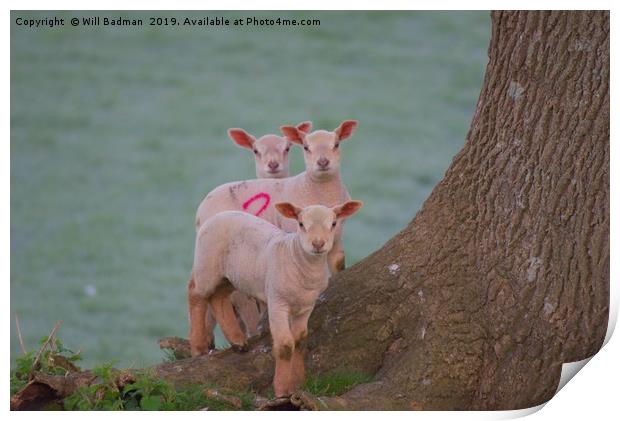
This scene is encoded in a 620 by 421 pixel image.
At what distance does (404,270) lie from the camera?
6.32 meters

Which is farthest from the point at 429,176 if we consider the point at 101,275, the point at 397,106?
the point at 101,275

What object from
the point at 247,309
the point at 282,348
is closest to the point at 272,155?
the point at 247,309

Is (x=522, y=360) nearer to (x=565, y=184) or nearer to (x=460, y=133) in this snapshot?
(x=565, y=184)

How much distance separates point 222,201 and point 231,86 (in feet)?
20.7

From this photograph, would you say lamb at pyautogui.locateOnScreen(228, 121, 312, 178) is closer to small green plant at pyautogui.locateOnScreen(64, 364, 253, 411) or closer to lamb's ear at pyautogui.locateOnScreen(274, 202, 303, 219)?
lamb's ear at pyautogui.locateOnScreen(274, 202, 303, 219)

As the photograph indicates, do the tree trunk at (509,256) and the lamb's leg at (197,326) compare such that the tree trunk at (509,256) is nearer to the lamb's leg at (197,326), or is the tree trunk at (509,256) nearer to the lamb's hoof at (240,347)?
the lamb's hoof at (240,347)

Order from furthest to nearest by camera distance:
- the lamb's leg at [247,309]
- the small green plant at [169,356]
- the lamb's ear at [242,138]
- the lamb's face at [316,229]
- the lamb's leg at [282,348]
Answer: the lamb's ear at [242,138] < the lamb's leg at [247,309] < the small green plant at [169,356] < the lamb's leg at [282,348] < the lamb's face at [316,229]

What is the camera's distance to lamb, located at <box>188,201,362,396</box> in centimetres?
587

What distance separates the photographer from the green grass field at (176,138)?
1091 centimetres

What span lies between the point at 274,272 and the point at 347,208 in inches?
18.2

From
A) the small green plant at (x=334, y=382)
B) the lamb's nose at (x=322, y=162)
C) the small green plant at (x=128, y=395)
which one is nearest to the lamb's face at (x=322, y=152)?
the lamb's nose at (x=322, y=162)

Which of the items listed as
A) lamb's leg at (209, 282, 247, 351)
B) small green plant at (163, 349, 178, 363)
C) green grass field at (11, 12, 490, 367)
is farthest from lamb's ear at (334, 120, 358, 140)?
green grass field at (11, 12, 490, 367)

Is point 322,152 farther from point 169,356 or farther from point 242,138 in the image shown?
point 169,356

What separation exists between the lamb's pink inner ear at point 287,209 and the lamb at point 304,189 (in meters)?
0.53
